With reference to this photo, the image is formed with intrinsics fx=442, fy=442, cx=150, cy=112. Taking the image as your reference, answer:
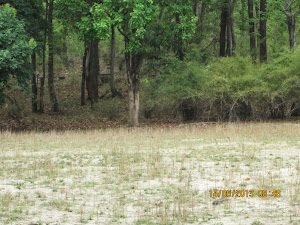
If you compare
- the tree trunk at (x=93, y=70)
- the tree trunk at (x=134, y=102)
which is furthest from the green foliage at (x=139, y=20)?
the tree trunk at (x=93, y=70)

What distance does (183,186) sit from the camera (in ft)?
29.6

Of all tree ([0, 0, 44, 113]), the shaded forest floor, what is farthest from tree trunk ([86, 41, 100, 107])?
tree ([0, 0, 44, 113])

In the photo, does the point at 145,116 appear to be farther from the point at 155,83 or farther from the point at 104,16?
the point at 104,16

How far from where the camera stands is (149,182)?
9477mm

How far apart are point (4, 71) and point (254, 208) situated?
1649 centimetres

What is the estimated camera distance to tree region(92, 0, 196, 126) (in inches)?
855

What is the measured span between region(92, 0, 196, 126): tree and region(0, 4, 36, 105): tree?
12.2 ft

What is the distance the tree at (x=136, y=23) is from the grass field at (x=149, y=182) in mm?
8231

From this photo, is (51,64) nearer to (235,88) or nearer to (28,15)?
(28,15)

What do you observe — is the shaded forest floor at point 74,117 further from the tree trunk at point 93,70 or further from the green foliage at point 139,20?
the green foliage at point 139,20

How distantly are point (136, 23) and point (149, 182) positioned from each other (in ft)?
44.2

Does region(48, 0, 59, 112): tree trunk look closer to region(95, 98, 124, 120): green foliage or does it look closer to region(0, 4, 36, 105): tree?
region(95, 98, 124, 120): green foliage
